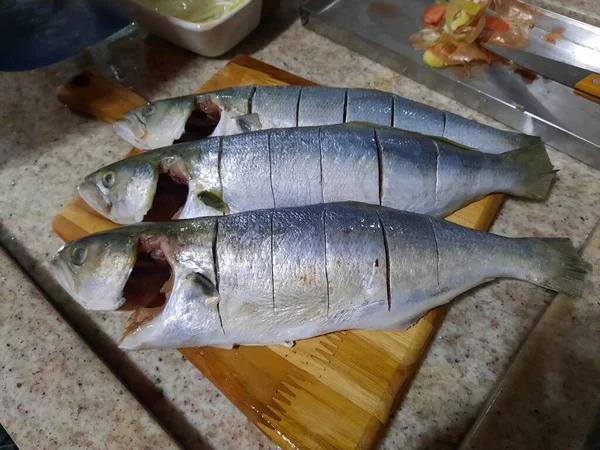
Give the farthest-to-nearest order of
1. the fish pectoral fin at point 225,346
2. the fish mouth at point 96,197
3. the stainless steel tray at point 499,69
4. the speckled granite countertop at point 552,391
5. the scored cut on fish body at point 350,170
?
the stainless steel tray at point 499,69 → the fish mouth at point 96,197 → the scored cut on fish body at point 350,170 → the fish pectoral fin at point 225,346 → the speckled granite countertop at point 552,391

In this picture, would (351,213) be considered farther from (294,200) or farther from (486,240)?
(486,240)

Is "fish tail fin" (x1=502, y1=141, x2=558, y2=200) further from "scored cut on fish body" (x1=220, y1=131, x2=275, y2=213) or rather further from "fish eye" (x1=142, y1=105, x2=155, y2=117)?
"fish eye" (x1=142, y1=105, x2=155, y2=117)

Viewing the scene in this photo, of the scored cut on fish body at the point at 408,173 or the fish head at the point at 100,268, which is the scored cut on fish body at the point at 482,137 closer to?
the scored cut on fish body at the point at 408,173

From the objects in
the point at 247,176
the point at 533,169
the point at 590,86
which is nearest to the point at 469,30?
the point at 590,86

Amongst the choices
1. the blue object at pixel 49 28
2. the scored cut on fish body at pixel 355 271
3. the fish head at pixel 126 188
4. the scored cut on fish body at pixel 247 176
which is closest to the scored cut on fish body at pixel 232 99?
the scored cut on fish body at pixel 247 176

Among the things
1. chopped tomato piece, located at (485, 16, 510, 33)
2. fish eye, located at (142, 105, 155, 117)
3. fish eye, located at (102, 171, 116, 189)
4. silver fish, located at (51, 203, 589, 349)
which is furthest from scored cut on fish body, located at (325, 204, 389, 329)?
chopped tomato piece, located at (485, 16, 510, 33)

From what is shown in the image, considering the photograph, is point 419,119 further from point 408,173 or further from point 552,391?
point 552,391
